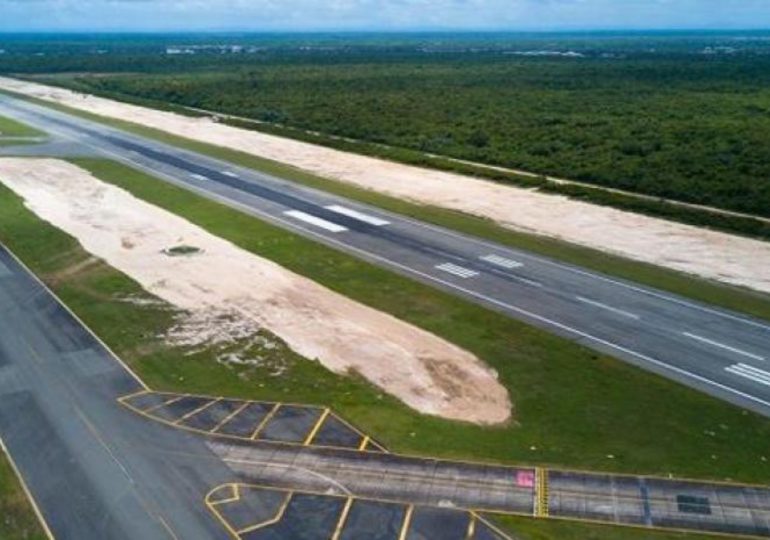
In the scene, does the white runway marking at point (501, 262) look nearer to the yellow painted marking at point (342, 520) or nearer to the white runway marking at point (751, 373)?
the white runway marking at point (751, 373)

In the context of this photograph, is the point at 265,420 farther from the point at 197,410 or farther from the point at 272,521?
the point at 272,521

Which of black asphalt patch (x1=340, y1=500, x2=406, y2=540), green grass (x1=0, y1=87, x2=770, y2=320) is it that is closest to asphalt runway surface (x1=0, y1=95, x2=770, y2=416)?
green grass (x1=0, y1=87, x2=770, y2=320)

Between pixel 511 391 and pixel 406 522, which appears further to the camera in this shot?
pixel 511 391

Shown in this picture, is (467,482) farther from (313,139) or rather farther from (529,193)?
(313,139)

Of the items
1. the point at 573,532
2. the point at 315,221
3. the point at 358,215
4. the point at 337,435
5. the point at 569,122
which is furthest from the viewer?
the point at 569,122

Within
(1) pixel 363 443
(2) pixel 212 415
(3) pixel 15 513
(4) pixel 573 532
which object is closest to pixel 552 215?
(1) pixel 363 443

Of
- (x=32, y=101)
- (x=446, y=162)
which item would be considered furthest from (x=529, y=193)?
(x=32, y=101)
